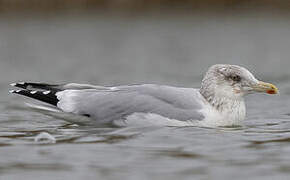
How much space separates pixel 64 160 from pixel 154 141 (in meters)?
1.20

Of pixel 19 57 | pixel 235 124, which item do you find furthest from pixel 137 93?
pixel 19 57

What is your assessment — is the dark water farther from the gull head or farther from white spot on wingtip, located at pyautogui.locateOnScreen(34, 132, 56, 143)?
the gull head

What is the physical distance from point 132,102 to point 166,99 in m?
0.37

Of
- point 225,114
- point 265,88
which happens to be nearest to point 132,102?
point 225,114

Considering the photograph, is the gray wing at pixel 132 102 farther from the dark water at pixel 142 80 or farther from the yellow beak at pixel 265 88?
the yellow beak at pixel 265 88

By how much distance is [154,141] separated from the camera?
802 centimetres

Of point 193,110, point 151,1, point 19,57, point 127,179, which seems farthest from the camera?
point 151,1

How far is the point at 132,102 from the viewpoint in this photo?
8797mm

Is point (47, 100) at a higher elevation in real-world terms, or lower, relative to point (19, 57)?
lower

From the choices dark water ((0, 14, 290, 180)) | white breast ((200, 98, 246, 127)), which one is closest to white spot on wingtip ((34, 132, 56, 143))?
dark water ((0, 14, 290, 180))

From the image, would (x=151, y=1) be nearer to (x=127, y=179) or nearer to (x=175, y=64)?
(x=175, y=64)

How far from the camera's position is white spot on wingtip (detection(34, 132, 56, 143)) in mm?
8125

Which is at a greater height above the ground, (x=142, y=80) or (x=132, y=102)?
(x=142, y=80)

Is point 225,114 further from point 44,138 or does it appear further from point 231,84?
point 44,138
